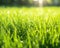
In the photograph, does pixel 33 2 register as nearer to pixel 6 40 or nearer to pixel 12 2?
pixel 12 2

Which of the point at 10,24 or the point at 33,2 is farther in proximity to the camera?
the point at 33,2

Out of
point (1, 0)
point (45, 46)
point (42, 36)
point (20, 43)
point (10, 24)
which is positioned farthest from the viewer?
point (1, 0)

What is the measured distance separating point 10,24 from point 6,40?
592 mm

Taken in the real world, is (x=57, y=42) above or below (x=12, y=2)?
above

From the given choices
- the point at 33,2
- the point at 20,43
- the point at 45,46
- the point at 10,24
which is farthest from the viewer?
the point at 33,2

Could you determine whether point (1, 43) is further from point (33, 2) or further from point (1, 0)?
point (33, 2)

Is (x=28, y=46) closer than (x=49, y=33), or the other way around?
(x=28, y=46)

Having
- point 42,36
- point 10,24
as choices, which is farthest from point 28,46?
point 10,24

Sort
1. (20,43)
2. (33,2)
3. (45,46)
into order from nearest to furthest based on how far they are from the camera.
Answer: (20,43)
(45,46)
(33,2)

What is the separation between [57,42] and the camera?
1.38 metres

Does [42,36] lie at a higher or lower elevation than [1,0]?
higher

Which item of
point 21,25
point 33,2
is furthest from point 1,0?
point 21,25

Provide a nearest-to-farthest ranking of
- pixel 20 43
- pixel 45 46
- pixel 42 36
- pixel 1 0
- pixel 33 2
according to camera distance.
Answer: pixel 20 43
pixel 45 46
pixel 42 36
pixel 1 0
pixel 33 2

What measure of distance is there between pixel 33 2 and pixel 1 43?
1109 cm
